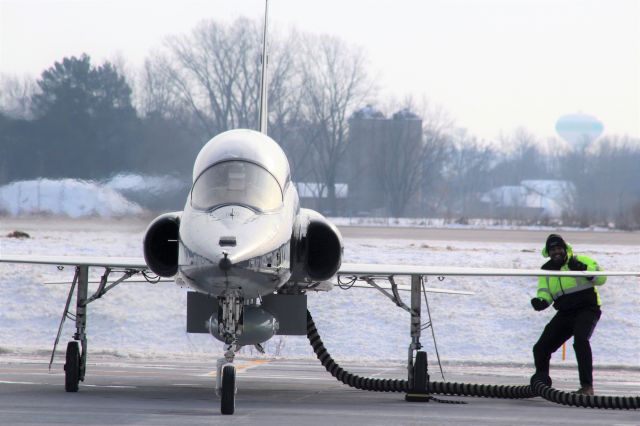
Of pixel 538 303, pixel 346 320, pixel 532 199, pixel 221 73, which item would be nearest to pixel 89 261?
pixel 538 303

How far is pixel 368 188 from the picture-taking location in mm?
52906

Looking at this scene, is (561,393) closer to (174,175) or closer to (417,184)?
(174,175)

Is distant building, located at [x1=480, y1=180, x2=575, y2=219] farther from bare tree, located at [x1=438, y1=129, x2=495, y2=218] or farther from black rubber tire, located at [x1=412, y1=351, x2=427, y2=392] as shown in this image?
black rubber tire, located at [x1=412, y1=351, x2=427, y2=392]

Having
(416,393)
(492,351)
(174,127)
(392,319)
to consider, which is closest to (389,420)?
(416,393)

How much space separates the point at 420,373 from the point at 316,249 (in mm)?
1936

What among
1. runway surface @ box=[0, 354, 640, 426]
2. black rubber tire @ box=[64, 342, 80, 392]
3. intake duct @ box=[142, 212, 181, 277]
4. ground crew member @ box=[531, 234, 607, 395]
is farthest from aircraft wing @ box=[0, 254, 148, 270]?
ground crew member @ box=[531, 234, 607, 395]

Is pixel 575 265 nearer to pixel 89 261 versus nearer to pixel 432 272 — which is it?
pixel 432 272

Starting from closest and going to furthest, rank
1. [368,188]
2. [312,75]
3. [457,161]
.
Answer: [312,75], [368,188], [457,161]

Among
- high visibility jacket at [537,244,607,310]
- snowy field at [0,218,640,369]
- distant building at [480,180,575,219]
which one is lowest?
snowy field at [0,218,640,369]

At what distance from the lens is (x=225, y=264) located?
1024 cm

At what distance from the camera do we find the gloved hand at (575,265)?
12938 millimetres

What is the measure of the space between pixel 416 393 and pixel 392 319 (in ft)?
34.8

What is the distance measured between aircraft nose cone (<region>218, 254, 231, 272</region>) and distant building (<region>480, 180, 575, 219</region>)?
36.2 meters

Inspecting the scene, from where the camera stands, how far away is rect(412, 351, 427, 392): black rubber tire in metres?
13.2
